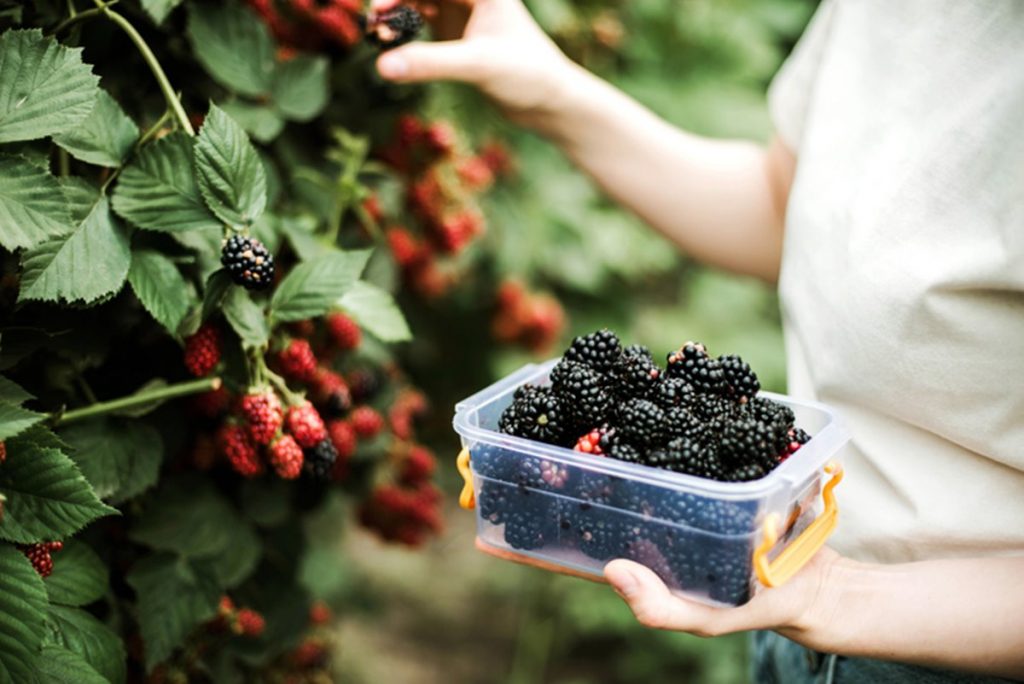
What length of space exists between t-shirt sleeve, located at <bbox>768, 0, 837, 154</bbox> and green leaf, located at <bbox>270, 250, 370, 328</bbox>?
678 mm

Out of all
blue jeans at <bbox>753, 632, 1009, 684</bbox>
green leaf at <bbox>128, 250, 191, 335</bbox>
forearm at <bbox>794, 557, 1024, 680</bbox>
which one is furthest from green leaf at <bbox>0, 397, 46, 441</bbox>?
blue jeans at <bbox>753, 632, 1009, 684</bbox>

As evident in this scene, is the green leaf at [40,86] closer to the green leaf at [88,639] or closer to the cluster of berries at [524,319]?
the green leaf at [88,639]

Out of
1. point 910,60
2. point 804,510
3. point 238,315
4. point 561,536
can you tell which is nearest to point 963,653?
point 804,510

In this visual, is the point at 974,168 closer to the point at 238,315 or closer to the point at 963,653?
the point at 963,653

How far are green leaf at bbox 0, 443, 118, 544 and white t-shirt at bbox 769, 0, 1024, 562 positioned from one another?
0.76 m

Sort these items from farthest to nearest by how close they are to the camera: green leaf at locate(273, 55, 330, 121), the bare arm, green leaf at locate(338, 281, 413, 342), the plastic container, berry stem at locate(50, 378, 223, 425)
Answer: the bare arm < green leaf at locate(273, 55, 330, 121) < green leaf at locate(338, 281, 413, 342) < berry stem at locate(50, 378, 223, 425) < the plastic container

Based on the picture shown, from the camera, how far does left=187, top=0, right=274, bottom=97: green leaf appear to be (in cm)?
106

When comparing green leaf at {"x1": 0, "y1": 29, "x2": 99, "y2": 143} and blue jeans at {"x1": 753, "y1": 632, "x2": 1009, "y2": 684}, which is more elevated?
green leaf at {"x1": 0, "y1": 29, "x2": 99, "y2": 143}

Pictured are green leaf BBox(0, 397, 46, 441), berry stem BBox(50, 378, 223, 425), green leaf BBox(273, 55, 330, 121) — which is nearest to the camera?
green leaf BBox(0, 397, 46, 441)

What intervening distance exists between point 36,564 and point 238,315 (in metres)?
0.28

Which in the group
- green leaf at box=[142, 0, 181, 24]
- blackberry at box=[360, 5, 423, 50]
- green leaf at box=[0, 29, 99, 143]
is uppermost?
green leaf at box=[142, 0, 181, 24]

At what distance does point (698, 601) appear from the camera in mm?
834

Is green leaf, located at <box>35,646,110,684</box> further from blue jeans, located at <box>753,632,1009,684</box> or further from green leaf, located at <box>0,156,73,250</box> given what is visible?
blue jeans, located at <box>753,632,1009,684</box>

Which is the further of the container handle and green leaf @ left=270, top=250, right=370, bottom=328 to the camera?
green leaf @ left=270, top=250, right=370, bottom=328
